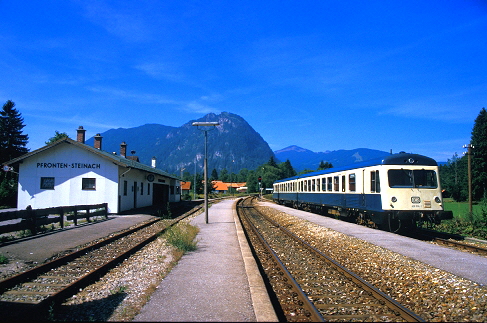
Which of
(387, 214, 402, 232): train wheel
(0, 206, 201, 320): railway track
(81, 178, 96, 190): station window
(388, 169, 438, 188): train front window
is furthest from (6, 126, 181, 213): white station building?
(388, 169, 438, 188): train front window

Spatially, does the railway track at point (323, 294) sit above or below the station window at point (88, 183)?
below

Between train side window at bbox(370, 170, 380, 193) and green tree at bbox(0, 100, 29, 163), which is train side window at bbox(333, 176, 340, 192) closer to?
train side window at bbox(370, 170, 380, 193)

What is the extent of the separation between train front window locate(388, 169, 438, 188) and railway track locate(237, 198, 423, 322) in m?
5.62

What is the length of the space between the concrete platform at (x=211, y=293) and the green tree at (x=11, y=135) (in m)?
48.1

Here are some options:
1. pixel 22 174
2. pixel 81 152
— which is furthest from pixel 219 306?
pixel 22 174

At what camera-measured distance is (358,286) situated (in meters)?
7.03

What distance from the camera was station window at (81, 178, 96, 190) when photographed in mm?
24188

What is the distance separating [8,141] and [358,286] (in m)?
54.3

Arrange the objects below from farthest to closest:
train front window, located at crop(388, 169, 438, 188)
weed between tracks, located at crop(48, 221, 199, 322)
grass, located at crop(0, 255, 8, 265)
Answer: train front window, located at crop(388, 169, 438, 188), grass, located at crop(0, 255, 8, 265), weed between tracks, located at crop(48, 221, 199, 322)

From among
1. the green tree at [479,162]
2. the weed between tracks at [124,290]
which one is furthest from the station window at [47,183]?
the green tree at [479,162]

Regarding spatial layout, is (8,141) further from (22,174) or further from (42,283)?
(42,283)

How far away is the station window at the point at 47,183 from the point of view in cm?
2425

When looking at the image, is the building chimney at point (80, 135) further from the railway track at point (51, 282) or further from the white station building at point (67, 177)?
the railway track at point (51, 282)

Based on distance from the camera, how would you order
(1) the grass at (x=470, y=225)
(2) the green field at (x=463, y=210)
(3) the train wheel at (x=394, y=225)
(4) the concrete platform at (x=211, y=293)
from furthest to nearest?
(2) the green field at (x=463, y=210) → (1) the grass at (x=470, y=225) → (3) the train wheel at (x=394, y=225) → (4) the concrete platform at (x=211, y=293)
